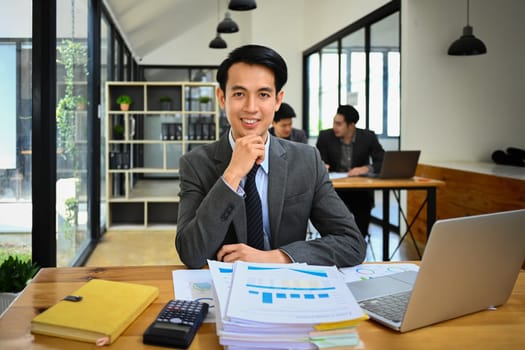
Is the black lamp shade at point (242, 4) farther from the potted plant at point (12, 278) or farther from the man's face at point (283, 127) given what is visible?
the potted plant at point (12, 278)

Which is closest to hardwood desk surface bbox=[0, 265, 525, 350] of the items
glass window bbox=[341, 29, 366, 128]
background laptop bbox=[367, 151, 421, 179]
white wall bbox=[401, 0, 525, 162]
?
background laptop bbox=[367, 151, 421, 179]

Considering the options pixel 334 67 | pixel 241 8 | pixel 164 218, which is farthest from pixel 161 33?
pixel 241 8

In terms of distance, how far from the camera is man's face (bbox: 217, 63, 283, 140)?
1.61 meters

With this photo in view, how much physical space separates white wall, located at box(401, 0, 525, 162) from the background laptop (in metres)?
1.69

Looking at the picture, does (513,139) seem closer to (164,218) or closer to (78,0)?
(164,218)

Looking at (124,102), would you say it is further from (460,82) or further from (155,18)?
(460,82)

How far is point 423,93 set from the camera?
18.2 feet

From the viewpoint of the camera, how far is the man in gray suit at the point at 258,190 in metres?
1.43

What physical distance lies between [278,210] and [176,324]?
751 mm

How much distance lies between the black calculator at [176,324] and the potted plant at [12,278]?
1.55 m

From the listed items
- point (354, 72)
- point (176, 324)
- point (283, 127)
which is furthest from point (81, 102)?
point (354, 72)

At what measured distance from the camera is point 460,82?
559cm

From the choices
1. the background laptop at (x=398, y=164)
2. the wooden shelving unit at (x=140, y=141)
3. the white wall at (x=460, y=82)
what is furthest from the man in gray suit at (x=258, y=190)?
the wooden shelving unit at (x=140, y=141)

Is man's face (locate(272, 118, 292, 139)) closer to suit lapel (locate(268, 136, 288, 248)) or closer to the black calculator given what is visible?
suit lapel (locate(268, 136, 288, 248))
